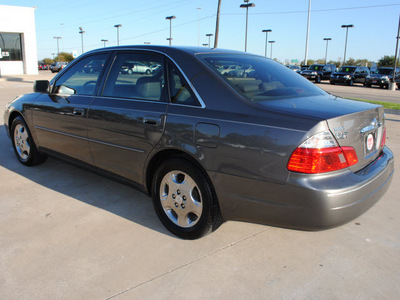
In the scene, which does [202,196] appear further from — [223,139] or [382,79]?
[382,79]

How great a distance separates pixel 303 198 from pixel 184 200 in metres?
1.03

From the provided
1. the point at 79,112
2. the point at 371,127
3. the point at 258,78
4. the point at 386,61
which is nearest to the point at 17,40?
the point at 79,112

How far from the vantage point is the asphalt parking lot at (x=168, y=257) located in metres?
2.40

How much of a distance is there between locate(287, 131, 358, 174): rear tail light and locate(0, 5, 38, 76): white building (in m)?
34.1

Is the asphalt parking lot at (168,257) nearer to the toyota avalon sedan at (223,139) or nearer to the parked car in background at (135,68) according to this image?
the toyota avalon sedan at (223,139)

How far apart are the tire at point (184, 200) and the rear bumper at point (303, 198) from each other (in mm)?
129

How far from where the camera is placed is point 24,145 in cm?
490

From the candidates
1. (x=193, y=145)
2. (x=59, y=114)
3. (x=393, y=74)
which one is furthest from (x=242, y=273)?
(x=393, y=74)

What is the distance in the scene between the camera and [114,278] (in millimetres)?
2518

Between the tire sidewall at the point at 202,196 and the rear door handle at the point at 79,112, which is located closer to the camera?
the tire sidewall at the point at 202,196

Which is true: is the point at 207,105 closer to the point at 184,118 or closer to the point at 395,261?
the point at 184,118

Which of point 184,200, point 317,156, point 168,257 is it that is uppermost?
point 317,156

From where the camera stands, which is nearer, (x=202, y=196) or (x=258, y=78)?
(x=202, y=196)

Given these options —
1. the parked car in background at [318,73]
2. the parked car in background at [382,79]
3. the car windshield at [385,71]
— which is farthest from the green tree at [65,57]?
the parked car in background at [382,79]
